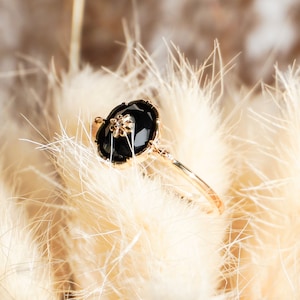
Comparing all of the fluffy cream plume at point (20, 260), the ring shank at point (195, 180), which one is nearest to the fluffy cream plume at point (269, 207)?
the ring shank at point (195, 180)

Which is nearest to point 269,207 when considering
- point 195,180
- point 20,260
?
point 195,180

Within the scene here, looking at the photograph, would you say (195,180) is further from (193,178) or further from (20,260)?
(20,260)

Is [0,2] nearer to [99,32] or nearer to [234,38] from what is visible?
[99,32]

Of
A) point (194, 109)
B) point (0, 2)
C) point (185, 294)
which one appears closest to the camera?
point (185, 294)

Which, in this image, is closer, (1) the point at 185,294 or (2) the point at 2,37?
(1) the point at 185,294

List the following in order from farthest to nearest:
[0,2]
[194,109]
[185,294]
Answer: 1. [0,2]
2. [194,109]
3. [185,294]

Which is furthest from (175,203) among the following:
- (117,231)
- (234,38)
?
(234,38)

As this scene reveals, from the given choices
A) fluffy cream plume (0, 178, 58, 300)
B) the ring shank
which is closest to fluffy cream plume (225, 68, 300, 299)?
the ring shank

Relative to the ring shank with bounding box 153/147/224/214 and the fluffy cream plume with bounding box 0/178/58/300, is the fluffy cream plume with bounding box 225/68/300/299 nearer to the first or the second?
the ring shank with bounding box 153/147/224/214
